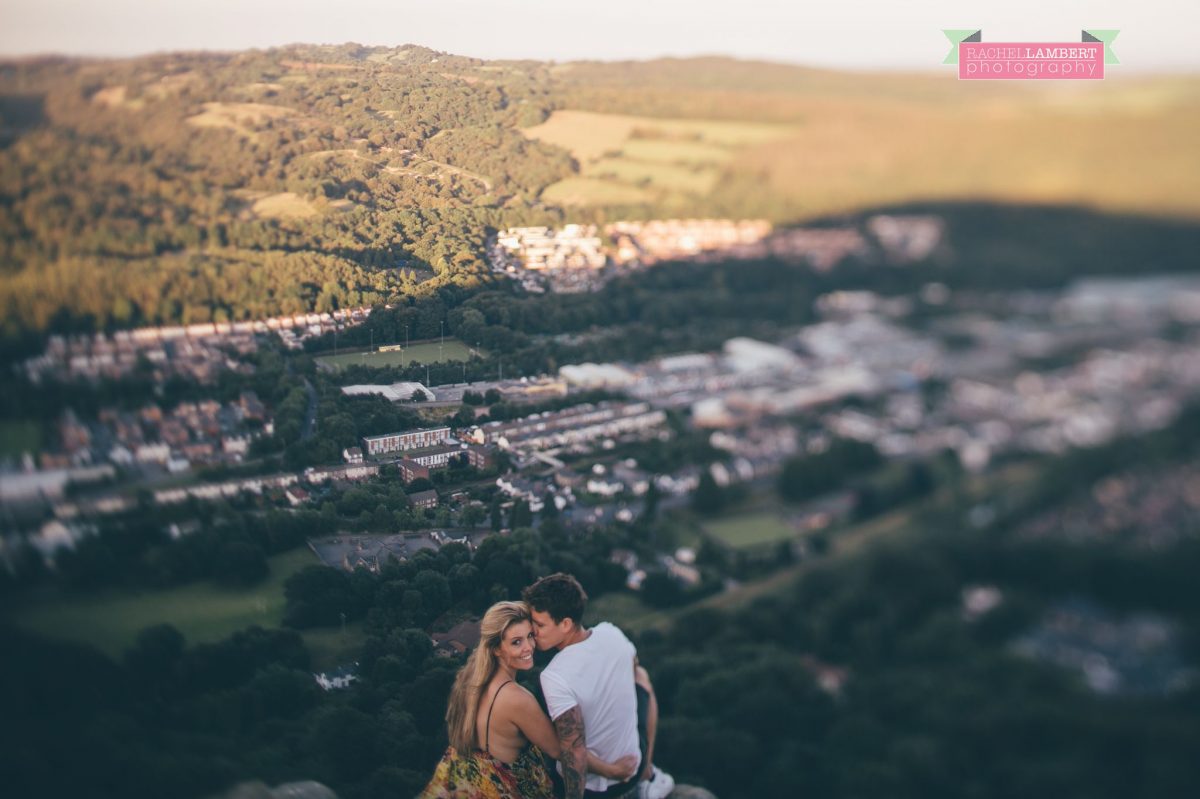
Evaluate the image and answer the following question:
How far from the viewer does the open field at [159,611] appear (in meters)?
4.10

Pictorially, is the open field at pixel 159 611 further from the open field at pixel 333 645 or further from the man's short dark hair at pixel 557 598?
the man's short dark hair at pixel 557 598

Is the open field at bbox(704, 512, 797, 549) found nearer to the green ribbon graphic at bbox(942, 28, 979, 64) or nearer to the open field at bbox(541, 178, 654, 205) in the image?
the open field at bbox(541, 178, 654, 205)

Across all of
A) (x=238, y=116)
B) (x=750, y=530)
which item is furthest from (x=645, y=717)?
(x=238, y=116)

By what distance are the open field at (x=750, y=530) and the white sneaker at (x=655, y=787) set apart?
6.67 ft

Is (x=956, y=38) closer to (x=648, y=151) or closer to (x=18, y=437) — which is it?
(x=648, y=151)

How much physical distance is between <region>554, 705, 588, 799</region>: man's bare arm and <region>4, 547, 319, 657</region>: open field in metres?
1.97

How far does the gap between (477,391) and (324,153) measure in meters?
1.89

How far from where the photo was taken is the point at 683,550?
6.21m

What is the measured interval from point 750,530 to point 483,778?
291cm

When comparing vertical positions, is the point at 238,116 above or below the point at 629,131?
above

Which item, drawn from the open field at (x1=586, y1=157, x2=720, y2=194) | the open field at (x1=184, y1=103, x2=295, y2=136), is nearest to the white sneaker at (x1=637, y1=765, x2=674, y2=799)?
the open field at (x1=586, y1=157, x2=720, y2=194)

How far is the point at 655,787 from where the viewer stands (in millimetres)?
4312

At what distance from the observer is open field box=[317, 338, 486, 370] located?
217 inches

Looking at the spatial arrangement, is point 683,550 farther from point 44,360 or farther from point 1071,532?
point 44,360
